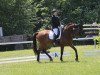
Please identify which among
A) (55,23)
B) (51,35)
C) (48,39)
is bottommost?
(48,39)

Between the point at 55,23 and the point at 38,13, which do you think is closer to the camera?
the point at 55,23

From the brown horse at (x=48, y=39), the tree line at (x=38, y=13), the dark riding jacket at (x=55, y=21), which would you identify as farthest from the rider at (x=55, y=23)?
the tree line at (x=38, y=13)

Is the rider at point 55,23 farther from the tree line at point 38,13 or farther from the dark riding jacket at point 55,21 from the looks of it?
the tree line at point 38,13

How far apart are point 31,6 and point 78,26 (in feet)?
101

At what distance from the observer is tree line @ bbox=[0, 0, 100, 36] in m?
48.8

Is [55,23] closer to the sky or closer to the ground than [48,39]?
closer to the sky

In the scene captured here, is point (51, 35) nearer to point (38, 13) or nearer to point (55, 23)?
point (55, 23)

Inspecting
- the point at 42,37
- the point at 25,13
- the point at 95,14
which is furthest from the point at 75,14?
the point at 42,37

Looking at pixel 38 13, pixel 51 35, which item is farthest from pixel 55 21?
pixel 38 13

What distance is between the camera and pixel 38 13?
55656 mm

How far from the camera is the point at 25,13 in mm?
49906

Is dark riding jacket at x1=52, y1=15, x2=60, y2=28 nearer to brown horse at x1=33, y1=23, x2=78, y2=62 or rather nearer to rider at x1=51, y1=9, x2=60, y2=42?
rider at x1=51, y1=9, x2=60, y2=42

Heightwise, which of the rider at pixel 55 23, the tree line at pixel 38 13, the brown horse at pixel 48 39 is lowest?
the tree line at pixel 38 13

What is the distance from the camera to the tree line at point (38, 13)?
48.8m
